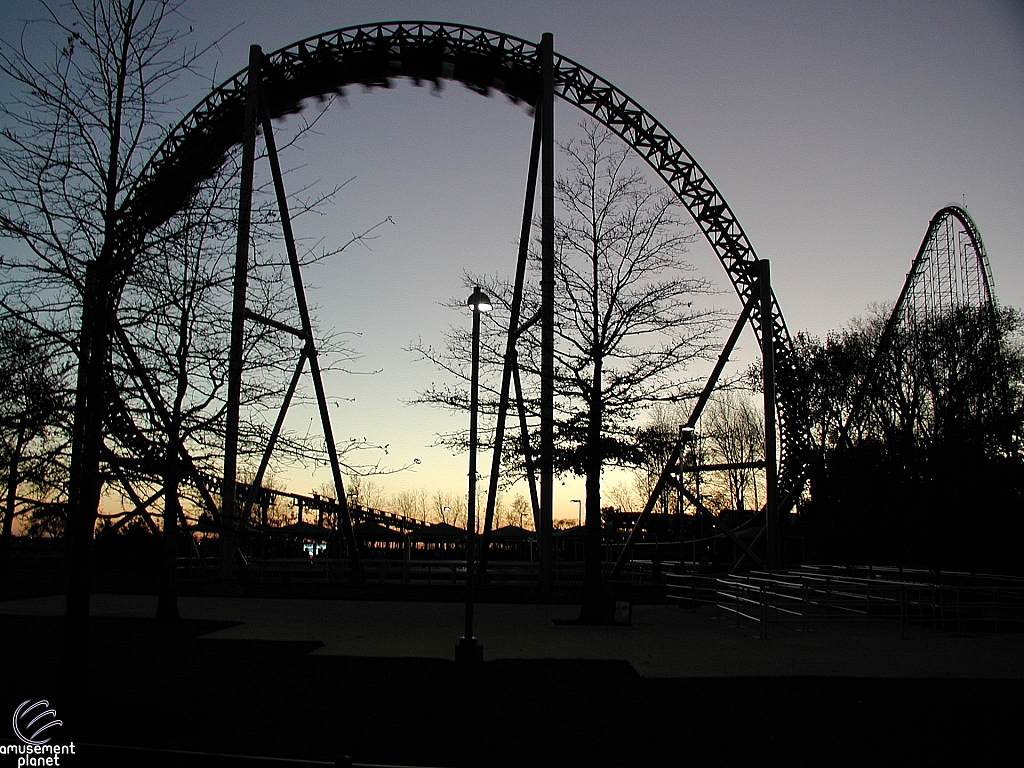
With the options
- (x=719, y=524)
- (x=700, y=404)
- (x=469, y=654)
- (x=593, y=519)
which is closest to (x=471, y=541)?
(x=469, y=654)

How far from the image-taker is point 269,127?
62.4 ft

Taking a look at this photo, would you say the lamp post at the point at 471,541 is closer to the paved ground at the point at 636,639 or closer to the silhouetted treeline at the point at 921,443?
the paved ground at the point at 636,639

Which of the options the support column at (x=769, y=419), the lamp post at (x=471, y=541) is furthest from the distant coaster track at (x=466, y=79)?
the lamp post at (x=471, y=541)

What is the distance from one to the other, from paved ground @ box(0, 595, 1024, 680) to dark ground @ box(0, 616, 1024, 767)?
0.90 meters

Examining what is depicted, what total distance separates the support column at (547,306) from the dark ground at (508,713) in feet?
21.5

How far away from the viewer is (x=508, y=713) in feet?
26.2

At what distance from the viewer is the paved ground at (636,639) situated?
1094 centimetres

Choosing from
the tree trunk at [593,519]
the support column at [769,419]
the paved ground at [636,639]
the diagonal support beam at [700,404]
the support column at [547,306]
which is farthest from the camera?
the support column at [769,419]

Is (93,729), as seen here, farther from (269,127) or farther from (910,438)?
(910,438)

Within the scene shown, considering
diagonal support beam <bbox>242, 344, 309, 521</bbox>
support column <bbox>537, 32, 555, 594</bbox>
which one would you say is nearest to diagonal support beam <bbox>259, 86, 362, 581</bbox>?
diagonal support beam <bbox>242, 344, 309, 521</bbox>

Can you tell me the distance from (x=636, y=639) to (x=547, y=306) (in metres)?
6.51

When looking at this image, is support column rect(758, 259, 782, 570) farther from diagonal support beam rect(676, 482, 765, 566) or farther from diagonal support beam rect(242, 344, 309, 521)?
diagonal support beam rect(242, 344, 309, 521)

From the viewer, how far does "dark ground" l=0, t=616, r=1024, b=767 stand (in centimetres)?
666

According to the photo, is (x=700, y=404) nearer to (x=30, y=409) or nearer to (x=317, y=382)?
(x=317, y=382)
